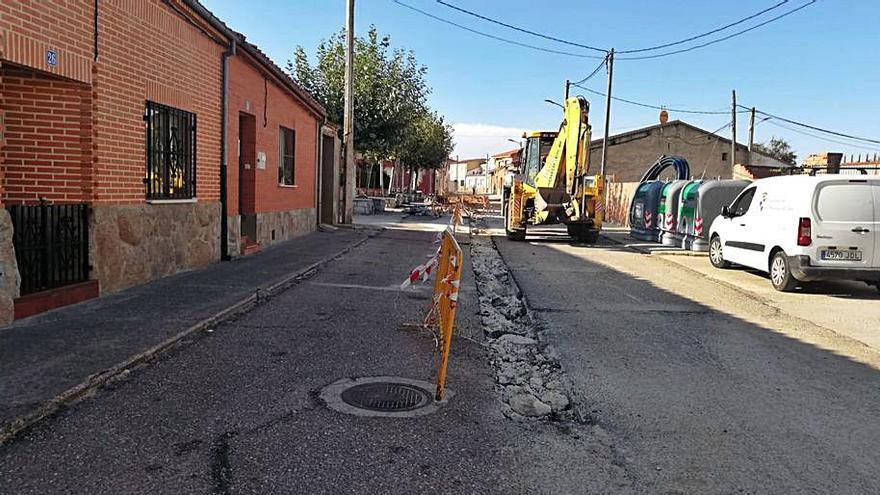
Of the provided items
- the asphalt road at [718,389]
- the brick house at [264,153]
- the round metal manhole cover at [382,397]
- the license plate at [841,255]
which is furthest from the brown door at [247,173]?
the license plate at [841,255]

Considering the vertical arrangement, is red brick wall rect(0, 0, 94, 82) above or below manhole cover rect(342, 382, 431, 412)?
above

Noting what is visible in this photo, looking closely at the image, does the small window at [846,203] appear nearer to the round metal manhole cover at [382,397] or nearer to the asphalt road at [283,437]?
the asphalt road at [283,437]

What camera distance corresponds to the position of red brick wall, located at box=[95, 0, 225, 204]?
26.0ft

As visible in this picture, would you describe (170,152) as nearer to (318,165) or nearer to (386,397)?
(386,397)

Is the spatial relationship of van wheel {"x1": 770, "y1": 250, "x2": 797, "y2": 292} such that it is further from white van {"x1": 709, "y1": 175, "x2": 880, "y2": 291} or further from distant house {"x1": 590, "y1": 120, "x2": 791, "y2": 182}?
distant house {"x1": 590, "y1": 120, "x2": 791, "y2": 182}

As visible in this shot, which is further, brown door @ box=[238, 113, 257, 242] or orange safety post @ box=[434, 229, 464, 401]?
brown door @ box=[238, 113, 257, 242]

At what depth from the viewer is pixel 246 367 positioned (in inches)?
219

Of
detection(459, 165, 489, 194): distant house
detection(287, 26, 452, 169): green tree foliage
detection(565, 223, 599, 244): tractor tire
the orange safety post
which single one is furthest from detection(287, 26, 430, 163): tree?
detection(459, 165, 489, 194): distant house

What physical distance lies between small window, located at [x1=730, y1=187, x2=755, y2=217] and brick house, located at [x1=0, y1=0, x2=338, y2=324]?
940cm

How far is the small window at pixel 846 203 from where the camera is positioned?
10133 mm

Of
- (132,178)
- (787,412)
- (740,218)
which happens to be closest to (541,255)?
(740,218)

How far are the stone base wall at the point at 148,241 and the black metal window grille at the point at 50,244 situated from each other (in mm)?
134

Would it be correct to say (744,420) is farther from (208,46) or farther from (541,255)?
(541,255)

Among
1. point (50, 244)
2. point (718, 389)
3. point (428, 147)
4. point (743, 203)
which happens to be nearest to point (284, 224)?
point (50, 244)
